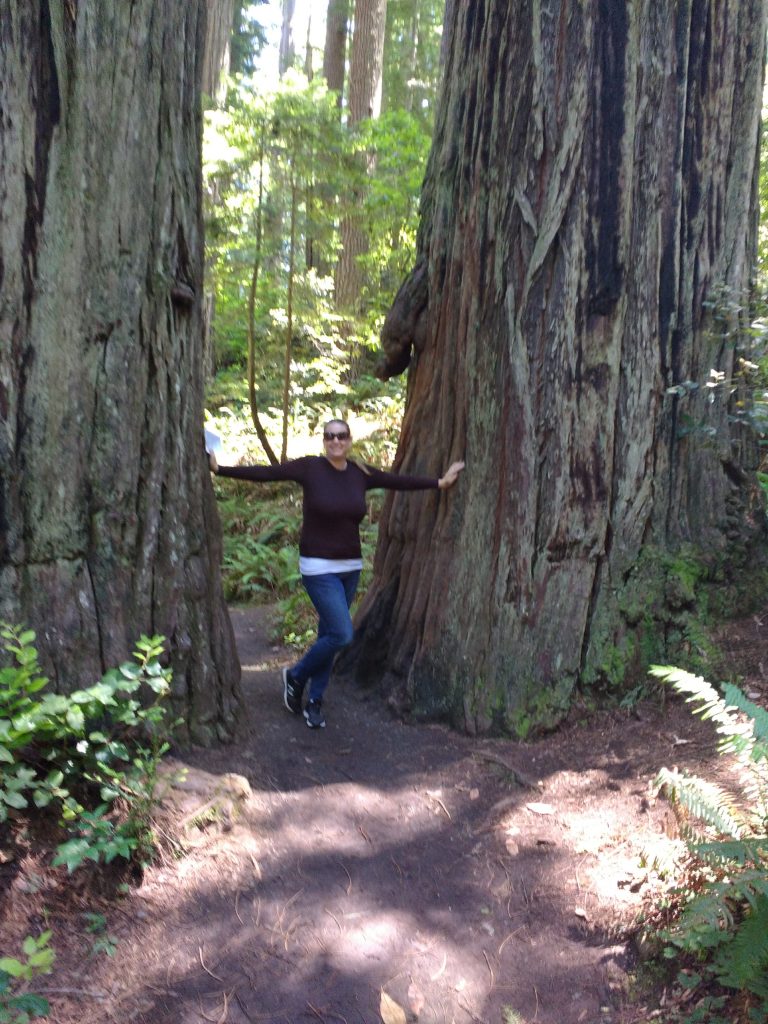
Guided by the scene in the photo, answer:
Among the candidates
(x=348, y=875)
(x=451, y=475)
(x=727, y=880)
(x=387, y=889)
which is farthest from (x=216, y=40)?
(x=727, y=880)

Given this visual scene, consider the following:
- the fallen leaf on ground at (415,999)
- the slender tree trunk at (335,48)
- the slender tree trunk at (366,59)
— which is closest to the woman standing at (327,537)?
the fallen leaf on ground at (415,999)

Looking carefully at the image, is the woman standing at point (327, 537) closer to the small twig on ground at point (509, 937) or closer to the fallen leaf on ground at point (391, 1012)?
the small twig on ground at point (509, 937)

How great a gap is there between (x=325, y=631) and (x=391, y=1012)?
262 centimetres

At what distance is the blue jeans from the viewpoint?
5.38m

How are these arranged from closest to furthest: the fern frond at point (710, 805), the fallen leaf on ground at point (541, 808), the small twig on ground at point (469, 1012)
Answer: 1. the small twig on ground at point (469, 1012)
2. the fern frond at point (710, 805)
3. the fallen leaf on ground at point (541, 808)

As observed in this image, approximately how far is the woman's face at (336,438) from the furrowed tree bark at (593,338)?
830 millimetres

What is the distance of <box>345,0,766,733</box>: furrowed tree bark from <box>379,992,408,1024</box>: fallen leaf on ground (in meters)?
2.29

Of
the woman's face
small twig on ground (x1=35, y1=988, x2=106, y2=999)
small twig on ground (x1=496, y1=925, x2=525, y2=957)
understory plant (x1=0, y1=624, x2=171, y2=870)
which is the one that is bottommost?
small twig on ground (x1=496, y1=925, x2=525, y2=957)

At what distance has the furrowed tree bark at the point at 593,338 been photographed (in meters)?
5.11

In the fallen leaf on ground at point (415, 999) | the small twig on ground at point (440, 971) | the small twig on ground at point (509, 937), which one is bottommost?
the fallen leaf on ground at point (415, 999)

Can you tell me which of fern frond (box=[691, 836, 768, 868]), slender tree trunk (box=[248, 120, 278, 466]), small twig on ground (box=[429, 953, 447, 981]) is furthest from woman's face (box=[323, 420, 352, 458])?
slender tree trunk (box=[248, 120, 278, 466])

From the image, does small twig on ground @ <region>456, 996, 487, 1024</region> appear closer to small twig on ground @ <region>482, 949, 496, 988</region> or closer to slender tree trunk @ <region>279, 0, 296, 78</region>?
small twig on ground @ <region>482, 949, 496, 988</region>

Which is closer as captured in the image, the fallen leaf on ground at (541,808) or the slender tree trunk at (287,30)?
the fallen leaf on ground at (541,808)

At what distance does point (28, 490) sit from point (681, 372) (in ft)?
13.1
